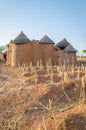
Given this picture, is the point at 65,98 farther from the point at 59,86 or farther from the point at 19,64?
the point at 19,64

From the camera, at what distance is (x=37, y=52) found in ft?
68.4

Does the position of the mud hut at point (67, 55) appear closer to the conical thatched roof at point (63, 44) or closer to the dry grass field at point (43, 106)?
the conical thatched roof at point (63, 44)

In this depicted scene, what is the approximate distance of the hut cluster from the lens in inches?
808

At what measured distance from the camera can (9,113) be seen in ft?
29.1

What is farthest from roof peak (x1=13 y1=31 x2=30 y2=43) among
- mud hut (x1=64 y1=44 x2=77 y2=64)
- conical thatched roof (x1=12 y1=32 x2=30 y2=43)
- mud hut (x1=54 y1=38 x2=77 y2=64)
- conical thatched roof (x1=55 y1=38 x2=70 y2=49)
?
conical thatched roof (x1=55 y1=38 x2=70 y2=49)

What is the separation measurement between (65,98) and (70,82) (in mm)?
1304

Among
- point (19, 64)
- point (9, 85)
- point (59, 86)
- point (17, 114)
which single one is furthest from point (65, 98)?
point (19, 64)

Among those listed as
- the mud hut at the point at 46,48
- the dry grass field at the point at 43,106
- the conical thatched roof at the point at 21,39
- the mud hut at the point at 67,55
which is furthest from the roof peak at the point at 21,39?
the dry grass field at the point at 43,106

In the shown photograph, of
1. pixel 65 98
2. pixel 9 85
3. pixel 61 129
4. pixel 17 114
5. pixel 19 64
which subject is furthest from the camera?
pixel 19 64

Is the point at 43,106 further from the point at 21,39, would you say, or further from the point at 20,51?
the point at 21,39

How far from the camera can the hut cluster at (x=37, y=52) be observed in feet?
67.3

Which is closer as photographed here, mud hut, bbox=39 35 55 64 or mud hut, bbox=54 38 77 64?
mud hut, bbox=39 35 55 64

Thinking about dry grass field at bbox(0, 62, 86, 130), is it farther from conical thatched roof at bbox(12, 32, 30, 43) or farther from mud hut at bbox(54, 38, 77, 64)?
mud hut at bbox(54, 38, 77, 64)

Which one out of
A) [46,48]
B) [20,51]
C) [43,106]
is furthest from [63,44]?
[43,106]
